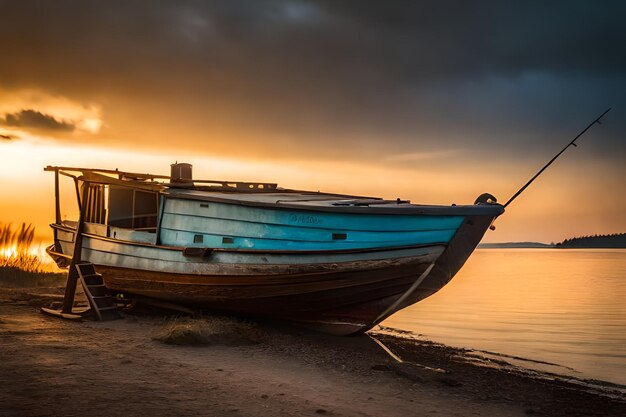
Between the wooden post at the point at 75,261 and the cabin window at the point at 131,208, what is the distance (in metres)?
0.69

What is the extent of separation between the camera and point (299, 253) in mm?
11375

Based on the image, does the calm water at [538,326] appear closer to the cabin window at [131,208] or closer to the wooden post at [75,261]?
the cabin window at [131,208]

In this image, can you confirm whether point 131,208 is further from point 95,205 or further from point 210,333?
point 210,333

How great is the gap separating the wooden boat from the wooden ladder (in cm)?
65

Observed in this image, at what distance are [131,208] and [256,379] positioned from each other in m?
9.45

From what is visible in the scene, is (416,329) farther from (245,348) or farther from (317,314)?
(245,348)

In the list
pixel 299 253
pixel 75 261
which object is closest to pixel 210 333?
pixel 299 253

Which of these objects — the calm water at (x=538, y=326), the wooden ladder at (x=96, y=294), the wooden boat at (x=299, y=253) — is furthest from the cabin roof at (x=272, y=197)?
the calm water at (x=538, y=326)

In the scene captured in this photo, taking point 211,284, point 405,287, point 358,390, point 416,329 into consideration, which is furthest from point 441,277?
point 416,329

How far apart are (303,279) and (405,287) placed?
2.11 meters

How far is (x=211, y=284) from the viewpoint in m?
12.6

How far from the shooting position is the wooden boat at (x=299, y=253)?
11.1 metres

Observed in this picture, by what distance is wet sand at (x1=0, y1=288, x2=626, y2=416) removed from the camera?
6.76m

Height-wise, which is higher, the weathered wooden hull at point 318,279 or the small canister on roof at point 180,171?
the small canister on roof at point 180,171
